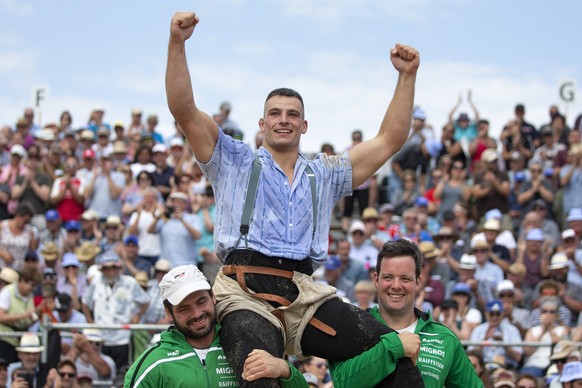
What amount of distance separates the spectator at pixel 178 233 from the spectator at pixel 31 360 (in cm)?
327

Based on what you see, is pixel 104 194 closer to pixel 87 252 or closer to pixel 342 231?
pixel 87 252

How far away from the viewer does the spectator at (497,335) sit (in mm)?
11602

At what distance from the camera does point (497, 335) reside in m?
11.9

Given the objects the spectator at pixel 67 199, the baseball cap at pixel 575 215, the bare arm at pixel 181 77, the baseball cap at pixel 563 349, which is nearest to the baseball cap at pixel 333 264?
the baseball cap at pixel 563 349

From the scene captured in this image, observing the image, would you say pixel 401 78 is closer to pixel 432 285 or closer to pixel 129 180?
pixel 432 285

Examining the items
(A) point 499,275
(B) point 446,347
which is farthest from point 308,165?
(A) point 499,275

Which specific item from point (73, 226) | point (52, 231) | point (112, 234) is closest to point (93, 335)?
point (112, 234)

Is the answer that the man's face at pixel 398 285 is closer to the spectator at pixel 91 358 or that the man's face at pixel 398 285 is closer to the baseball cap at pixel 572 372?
the baseball cap at pixel 572 372

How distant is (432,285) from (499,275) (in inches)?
41.9

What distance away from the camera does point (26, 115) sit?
20062mm

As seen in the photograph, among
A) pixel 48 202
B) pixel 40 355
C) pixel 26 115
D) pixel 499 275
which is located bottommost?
pixel 40 355

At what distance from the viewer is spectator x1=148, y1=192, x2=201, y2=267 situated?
14.4m

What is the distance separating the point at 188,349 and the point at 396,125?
177cm

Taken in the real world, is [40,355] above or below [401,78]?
below
